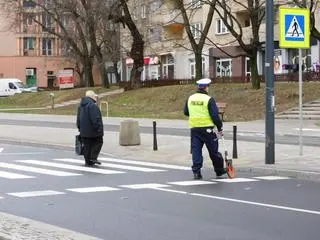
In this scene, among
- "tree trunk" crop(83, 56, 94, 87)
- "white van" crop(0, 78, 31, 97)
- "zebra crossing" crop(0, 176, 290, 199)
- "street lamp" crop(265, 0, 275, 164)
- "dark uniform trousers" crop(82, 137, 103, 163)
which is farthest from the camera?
"white van" crop(0, 78, 31, 97)

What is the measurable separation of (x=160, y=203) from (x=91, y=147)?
5834 mm

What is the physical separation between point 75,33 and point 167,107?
21926mm

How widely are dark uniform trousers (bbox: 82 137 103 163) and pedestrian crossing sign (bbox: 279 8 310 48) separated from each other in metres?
4.76

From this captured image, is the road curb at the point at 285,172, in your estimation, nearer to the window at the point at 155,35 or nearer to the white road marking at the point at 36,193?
the white road marking at the point at 36,193

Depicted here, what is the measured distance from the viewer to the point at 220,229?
7734 millimetres

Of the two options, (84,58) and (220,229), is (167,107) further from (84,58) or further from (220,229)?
(220,229)

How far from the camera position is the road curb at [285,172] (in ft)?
40.5

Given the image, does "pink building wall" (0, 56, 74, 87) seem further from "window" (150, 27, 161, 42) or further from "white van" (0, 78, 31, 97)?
"white van" (0, 78, 31, 97)

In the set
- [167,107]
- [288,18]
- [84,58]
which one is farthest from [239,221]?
[84,58]

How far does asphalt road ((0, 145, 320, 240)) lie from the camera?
7.70 meters

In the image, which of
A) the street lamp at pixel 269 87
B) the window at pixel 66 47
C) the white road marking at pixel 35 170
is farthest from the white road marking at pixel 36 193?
the window at pixel 66 47

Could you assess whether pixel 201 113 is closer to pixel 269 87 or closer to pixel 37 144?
pixel 269 87

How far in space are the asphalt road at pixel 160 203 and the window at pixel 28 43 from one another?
8066cm

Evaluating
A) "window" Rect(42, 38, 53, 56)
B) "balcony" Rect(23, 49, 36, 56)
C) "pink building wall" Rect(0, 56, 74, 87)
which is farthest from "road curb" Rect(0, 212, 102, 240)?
"window" Rect(42, 38, 53, 56)
